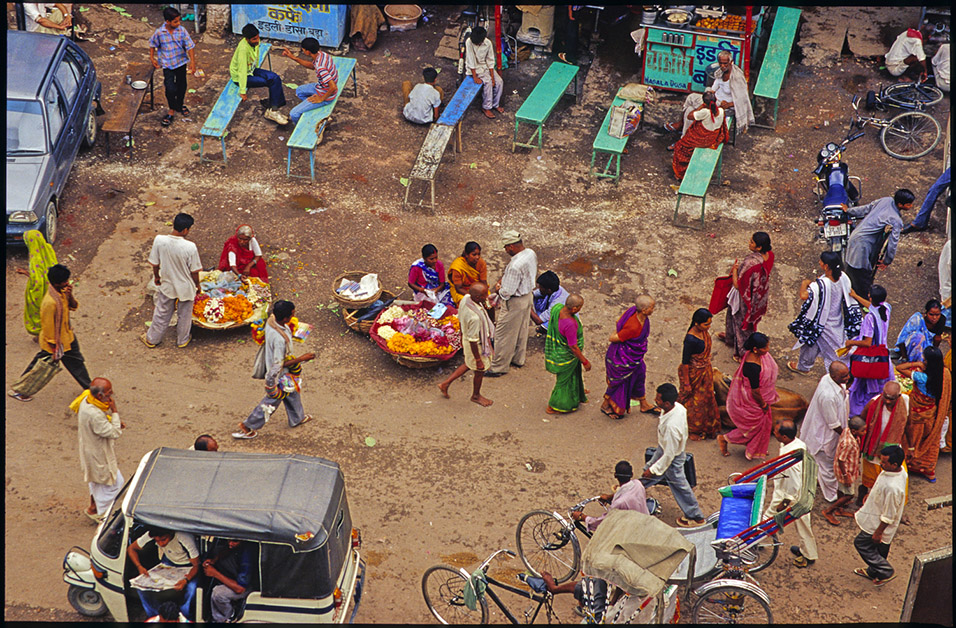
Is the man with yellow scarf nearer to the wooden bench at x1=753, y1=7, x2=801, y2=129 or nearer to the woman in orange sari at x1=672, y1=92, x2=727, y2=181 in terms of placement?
the woman in orange sari at x1=672, y1=92, x2=727, y2=181

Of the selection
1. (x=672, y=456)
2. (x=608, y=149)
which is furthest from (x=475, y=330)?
(x=608, y=149)

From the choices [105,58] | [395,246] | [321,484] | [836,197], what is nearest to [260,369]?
[321,484]

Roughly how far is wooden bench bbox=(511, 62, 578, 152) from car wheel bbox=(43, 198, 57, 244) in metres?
6.17

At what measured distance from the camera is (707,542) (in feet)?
27.9

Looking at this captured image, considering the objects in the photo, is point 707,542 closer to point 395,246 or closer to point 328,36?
point 395,246

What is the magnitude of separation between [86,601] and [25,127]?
6.85 meters

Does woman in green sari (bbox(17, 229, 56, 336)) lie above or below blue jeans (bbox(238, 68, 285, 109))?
below

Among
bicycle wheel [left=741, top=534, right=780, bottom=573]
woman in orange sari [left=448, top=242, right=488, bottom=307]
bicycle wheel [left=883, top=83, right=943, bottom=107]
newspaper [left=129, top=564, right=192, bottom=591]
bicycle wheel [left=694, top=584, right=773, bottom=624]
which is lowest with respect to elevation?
bicycle wheel [left=694, top=584, right=773, bottom=624]

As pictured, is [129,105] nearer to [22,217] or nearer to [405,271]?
[22,217]

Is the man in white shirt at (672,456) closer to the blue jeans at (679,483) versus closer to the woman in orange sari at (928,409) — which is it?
the blue jeans at (679,483)

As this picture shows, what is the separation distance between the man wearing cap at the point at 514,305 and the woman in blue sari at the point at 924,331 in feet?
13.3

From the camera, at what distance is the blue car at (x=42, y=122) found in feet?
39.4

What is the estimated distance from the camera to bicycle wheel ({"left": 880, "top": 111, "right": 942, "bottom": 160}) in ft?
48.1

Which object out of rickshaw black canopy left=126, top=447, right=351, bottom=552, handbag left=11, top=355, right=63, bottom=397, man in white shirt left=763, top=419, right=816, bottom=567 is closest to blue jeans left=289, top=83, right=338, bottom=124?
handbag left=11, top=355, right=63, bottom=397
